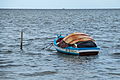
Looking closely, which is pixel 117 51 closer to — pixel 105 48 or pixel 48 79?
pixel 105 48

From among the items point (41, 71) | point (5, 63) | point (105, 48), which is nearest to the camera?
point (41, 71)

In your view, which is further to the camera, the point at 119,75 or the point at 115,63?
the point at 115,63

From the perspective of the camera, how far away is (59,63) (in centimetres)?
3031

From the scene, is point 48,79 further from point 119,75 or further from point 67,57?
point 67,57

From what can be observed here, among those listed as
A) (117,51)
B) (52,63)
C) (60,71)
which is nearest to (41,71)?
(60,71)

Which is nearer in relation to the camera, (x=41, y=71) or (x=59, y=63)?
(x=41, y=71)

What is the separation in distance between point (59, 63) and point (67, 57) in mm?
3298

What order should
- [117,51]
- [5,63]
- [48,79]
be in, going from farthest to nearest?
1. [117,51]
2. [5,63]
3. [48,79]

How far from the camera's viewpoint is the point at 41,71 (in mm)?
26578

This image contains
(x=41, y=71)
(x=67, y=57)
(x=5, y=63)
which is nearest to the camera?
(x=41, y=71)

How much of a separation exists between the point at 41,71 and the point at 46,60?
17.6 ft

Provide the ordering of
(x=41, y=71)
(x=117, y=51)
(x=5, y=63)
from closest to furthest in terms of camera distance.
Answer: (x=41, y=71) < (x=5, y=63) < (x=117, y=51)

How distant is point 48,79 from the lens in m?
24.0

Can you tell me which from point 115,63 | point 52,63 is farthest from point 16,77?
point 115,63
